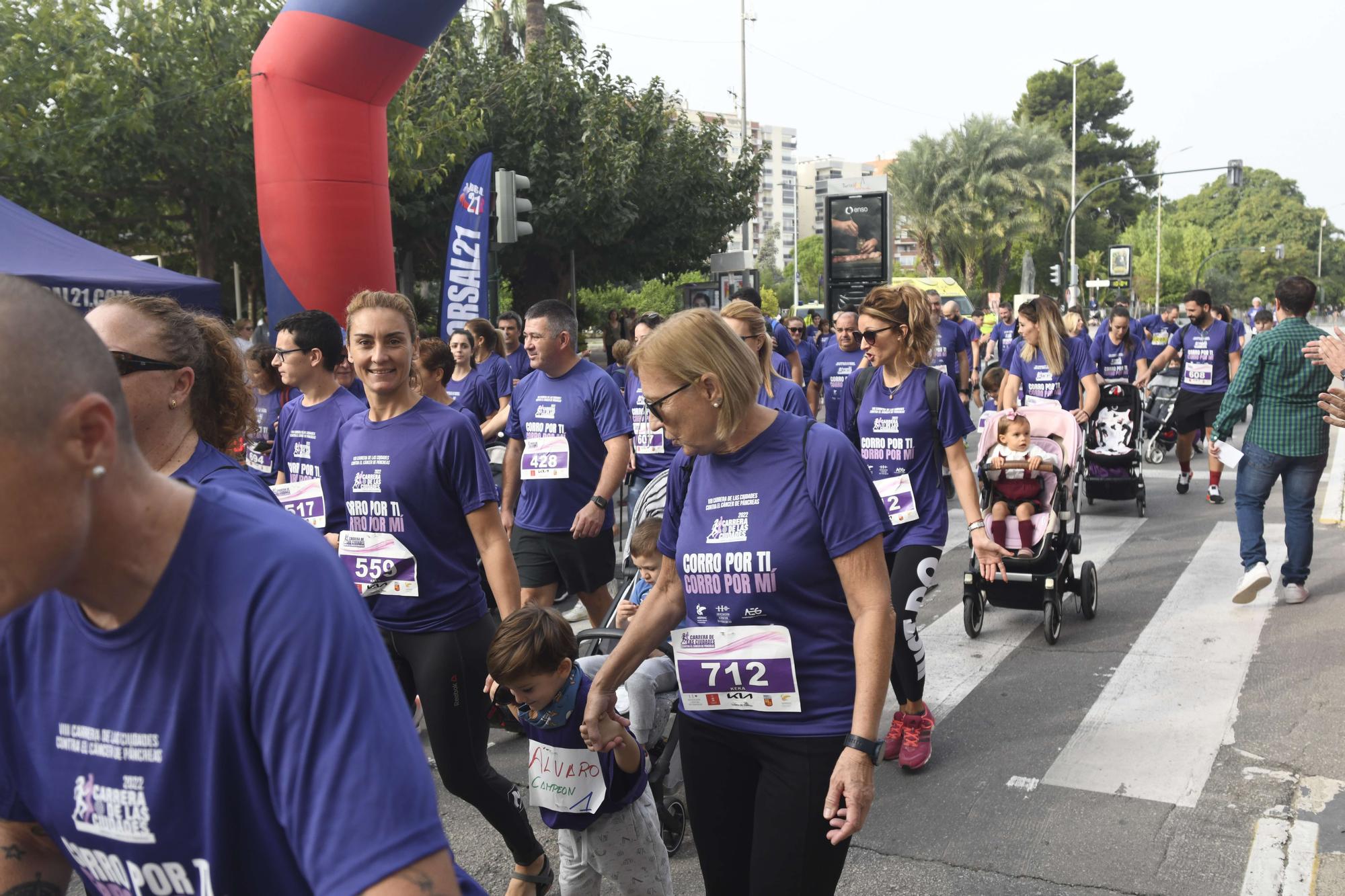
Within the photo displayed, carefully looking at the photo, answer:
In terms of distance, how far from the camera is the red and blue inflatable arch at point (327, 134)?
908 cm

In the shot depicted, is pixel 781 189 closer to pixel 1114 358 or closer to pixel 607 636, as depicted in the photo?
pixel 1114 358

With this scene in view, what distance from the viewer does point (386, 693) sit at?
4.03 ft

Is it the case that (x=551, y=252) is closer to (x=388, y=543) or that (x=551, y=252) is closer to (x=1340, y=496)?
(x=1340, y=496)

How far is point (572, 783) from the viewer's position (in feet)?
→ 10.6

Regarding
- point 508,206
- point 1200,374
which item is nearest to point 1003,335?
point 1200,374

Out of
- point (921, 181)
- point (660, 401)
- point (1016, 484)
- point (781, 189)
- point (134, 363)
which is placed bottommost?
point (1016, 484)

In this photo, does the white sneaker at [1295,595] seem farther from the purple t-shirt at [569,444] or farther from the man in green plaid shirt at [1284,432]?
the purple t-shirt at [569,444]

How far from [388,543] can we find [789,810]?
181 centimetres

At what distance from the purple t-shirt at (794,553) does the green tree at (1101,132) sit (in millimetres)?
71925

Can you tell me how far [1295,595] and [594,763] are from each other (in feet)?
19.8

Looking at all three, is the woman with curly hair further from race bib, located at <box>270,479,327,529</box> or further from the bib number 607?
race bib, located at <box>270,479,327,529</box>

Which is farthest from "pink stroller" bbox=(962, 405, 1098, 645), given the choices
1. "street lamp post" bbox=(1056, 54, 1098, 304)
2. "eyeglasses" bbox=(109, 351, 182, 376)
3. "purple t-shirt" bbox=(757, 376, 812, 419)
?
"street lamp post" bbox=(1056, 54, 1098, 304)

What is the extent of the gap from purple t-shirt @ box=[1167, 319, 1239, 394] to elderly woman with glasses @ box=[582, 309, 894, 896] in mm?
10393

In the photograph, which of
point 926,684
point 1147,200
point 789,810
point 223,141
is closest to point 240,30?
point 223,141
